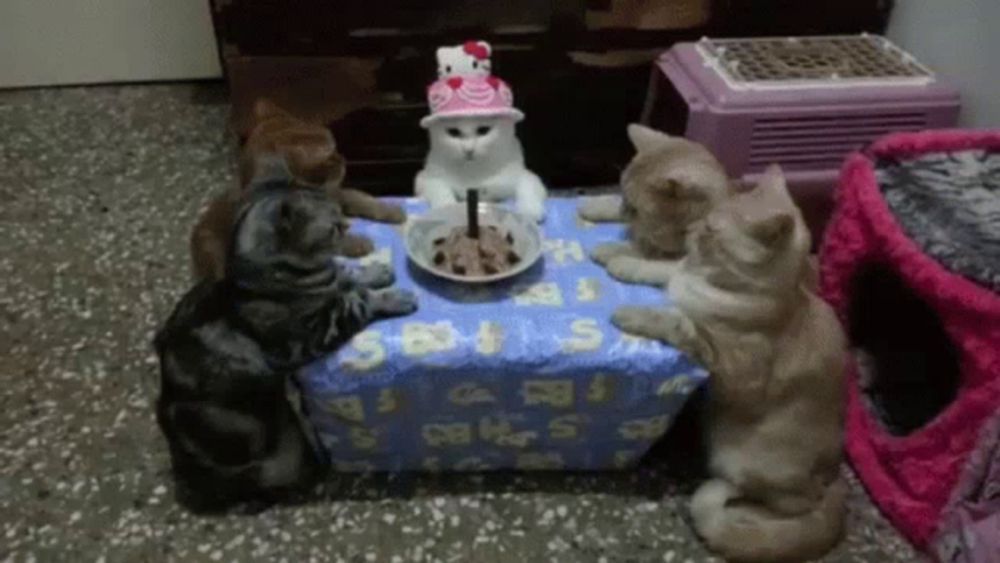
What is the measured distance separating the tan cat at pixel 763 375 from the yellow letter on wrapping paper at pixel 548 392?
0.11 meters

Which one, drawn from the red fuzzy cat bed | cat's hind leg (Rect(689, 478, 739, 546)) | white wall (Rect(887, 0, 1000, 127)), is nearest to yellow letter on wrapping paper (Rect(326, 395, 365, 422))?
cat's hind leg (Rect(689, 478, 739, 546))

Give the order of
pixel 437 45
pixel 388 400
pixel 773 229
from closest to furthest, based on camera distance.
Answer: pixel 773 229 < pixel 388 400 < pixel 437 45

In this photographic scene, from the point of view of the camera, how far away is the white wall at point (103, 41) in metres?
2.36

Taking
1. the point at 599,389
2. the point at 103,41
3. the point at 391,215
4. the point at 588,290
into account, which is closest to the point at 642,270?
the point at 588,290

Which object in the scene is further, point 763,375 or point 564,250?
point 564,250

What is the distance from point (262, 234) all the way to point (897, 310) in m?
0.94

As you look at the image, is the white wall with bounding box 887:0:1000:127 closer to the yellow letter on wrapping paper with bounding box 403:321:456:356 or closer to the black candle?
the black candle

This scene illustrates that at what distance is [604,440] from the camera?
1.28m

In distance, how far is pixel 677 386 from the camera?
1.19 m

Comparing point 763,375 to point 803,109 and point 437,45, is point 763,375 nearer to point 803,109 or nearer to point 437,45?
point 803,109

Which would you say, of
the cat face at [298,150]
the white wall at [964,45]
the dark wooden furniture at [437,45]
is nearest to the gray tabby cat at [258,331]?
the cat face at [298,150]

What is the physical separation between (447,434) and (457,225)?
29 cm

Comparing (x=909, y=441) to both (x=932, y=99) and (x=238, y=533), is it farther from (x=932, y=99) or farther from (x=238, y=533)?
(x=238, y=533)

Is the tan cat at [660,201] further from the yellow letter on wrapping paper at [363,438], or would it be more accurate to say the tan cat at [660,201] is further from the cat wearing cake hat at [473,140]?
the yellow letter on wrapping paper at [363,438]
